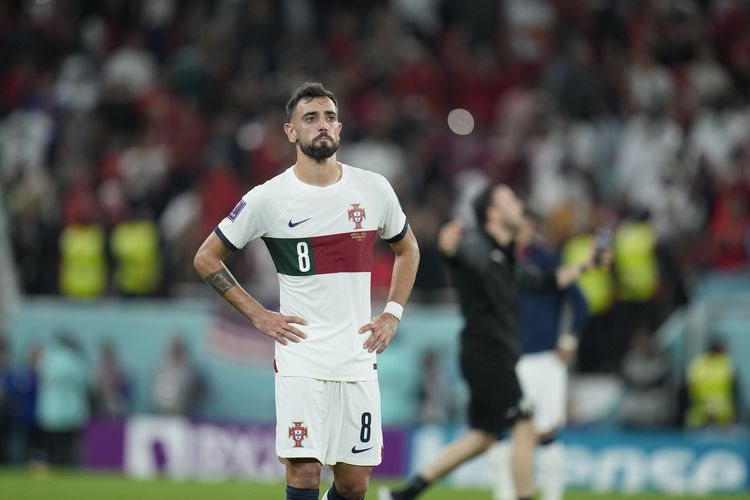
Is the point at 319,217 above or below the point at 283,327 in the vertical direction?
above

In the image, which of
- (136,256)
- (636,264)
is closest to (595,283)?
(636,264)

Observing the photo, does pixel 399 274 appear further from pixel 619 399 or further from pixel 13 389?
pixel 13 389

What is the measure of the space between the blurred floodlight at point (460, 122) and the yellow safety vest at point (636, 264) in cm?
390

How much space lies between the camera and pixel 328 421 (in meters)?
7.48

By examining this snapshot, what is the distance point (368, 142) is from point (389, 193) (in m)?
10.9

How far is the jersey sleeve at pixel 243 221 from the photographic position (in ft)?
24.8

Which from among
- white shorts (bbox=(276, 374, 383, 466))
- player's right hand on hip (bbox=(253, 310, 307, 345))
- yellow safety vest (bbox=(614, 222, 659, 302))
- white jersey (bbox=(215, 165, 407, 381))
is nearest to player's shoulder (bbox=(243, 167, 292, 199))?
white jersey (bbox=(215, 165, 407, 381))

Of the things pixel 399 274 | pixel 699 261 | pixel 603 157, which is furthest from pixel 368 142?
pixel 399 274

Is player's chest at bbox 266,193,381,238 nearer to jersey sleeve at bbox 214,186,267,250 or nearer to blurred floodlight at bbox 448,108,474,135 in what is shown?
jersey sleeve at bbox 214,186,267,250

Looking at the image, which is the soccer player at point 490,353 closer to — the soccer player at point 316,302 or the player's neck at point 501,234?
the player's neck at point 501,234

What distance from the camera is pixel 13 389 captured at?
1775cm

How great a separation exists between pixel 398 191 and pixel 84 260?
4.33m

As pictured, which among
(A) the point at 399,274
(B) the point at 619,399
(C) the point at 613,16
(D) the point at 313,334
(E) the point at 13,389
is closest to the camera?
(D) the point at 313,334

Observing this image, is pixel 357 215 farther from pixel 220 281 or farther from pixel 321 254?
pixel 220 281
